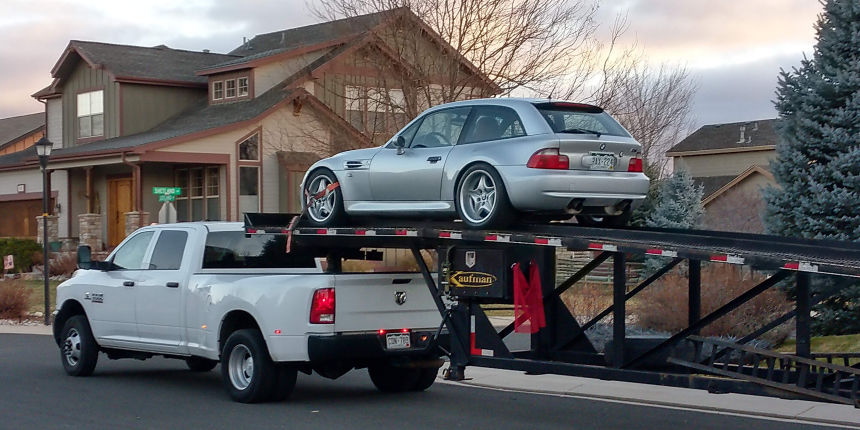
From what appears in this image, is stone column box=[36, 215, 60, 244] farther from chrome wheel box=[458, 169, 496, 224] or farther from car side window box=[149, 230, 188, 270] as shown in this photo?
chrome wheel box=[458, 169, 496, 224]

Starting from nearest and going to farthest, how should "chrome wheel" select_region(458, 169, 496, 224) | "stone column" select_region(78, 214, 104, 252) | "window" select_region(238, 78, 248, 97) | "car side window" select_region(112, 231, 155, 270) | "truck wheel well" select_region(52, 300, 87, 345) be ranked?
"chrome wheel" select_region(458, 169, 496, 224), "car side window" select_region(112, 231, 155, 270), "truck wheel well" select_region(52, 300, 87, 345), "stone column" select_region(78, 214, 104, 252), "window" select_region(238, 78, 248, 97)

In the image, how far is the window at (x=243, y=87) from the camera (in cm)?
3584

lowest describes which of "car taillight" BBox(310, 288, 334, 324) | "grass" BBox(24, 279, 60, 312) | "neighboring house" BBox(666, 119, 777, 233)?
"grass" BBox(24, 279, 60, 312)

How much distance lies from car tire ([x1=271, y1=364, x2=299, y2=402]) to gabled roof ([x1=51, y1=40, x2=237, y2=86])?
89.1 ft

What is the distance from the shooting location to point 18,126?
6081 cm

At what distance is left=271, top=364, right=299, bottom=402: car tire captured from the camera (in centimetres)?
1098

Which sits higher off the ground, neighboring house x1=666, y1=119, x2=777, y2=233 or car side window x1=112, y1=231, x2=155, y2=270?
neighboring house x1=666, y1=119, x2=777, y2=233

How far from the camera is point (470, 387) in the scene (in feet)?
43.0

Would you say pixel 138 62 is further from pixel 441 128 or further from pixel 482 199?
pixel 482 199

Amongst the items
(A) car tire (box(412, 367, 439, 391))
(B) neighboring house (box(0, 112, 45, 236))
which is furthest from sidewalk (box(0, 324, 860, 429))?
(B) neighboring house (box(0, 112, 45, 236))

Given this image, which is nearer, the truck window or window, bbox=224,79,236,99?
the truck window

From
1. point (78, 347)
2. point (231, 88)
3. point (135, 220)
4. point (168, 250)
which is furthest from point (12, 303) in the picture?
point (231, 88)

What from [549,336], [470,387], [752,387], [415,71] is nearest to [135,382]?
[470,387]

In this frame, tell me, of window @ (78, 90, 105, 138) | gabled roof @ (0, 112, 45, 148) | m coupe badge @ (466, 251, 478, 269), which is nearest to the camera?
m coupe badge @ (466, 251, 478, 269)
